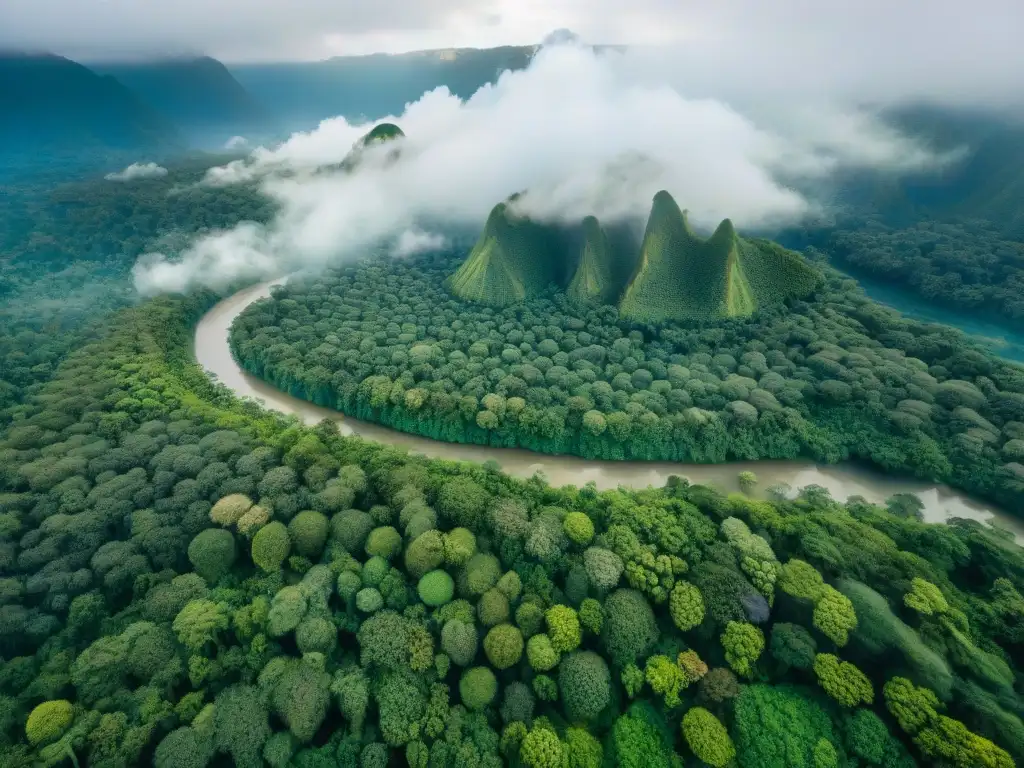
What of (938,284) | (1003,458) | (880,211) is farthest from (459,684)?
(880,211)

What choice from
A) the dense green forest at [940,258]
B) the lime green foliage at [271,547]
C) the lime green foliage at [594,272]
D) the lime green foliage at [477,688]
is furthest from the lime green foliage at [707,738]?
the dense green forest at [940,258]

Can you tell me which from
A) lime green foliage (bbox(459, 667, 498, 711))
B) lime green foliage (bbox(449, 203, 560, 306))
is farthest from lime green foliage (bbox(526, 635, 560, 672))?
lime green foliage (bbox(449, 203, 560, 306))

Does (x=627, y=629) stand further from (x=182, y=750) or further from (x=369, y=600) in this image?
(x=182, y=750)

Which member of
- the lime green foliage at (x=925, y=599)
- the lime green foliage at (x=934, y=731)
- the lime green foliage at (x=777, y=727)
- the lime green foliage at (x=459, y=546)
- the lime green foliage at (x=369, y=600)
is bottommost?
the lime green foliage at (x=369, y=600)

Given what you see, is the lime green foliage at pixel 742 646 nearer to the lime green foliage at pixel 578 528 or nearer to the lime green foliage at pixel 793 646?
the lime green foliage at pixel 793 646

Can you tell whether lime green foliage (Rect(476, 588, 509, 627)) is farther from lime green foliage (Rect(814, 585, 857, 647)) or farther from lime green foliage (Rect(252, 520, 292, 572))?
lime green foliage (Rect(814, 585, 857, 647))

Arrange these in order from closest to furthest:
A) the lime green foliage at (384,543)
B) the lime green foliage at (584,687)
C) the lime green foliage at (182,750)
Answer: the lime green foliage at (182,750) → the lime green foliage at (584,687) → the lime green foliage at (384,543)
